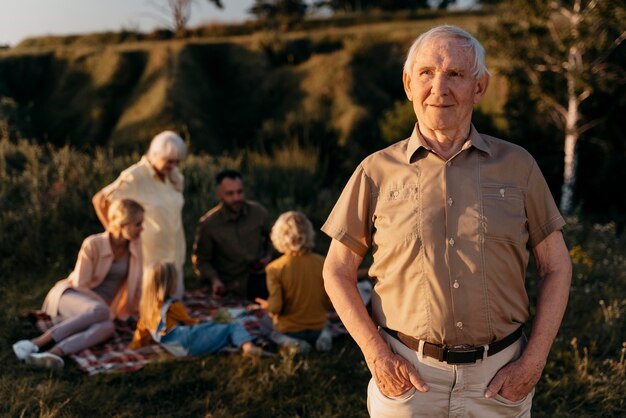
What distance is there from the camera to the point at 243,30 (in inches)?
1118

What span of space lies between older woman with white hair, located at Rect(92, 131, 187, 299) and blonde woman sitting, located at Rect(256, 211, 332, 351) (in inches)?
53.3

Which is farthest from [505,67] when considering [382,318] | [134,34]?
[134,34]

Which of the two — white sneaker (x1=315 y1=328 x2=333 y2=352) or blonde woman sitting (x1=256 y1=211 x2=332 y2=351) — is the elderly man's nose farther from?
white sneaker (x1=315 y1=328 x2=333 y2=352)

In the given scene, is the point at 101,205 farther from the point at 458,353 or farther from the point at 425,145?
the point at 458,353

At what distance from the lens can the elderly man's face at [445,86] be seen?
6.89 feet

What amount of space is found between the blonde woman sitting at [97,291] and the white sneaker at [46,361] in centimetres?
5

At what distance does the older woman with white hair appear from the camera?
607 centimetres

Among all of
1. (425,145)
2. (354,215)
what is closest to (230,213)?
(354,215)

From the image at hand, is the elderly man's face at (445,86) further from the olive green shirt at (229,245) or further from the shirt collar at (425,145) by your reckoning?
the olive green shirt at (229,245)

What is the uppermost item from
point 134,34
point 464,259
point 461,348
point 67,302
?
point 134,34

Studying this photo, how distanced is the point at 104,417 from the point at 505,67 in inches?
408

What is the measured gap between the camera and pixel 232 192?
6.48 metres

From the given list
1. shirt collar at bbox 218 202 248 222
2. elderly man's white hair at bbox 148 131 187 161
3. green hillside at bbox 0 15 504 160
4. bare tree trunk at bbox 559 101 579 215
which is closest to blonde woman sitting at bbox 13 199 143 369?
elderly man's white hair at bbox 148 131 187 161

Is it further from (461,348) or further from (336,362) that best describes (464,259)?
(336,362)
